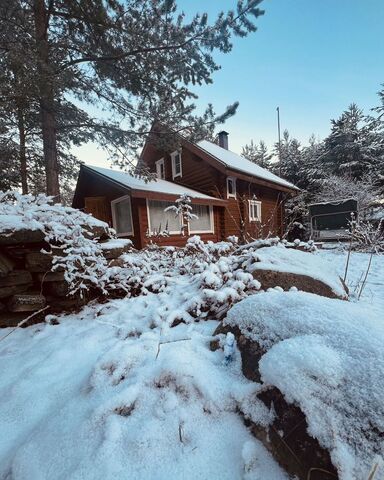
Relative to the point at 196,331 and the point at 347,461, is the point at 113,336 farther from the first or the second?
the point at 347,461

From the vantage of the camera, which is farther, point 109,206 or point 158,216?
point 109,206

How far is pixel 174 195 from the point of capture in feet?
27.9

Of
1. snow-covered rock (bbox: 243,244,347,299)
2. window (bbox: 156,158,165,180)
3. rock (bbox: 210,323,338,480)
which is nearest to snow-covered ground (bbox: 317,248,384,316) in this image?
snow-covered rock (bbox: 243,244,347,299)

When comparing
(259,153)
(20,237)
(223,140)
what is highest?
(259,153)

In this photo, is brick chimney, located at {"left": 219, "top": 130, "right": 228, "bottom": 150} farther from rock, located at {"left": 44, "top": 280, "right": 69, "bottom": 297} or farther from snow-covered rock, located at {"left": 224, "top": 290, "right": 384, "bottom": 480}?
snow-covered rock, located at {"left": 224, "top": 290, "right": 384, "bottom": 480}

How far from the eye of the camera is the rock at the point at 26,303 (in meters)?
2.41

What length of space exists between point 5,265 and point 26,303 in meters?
0.46

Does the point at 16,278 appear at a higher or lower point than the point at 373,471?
higher

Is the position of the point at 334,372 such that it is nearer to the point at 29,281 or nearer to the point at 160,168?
the point at 29,281

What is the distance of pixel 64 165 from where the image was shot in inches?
382

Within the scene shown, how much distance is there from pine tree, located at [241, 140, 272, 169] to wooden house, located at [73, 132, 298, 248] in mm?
15199

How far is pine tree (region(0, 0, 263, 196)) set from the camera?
15.0 feet

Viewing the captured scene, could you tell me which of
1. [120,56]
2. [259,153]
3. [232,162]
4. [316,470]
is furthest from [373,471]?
[259,153]

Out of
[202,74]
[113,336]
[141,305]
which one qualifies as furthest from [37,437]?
[202,74]
